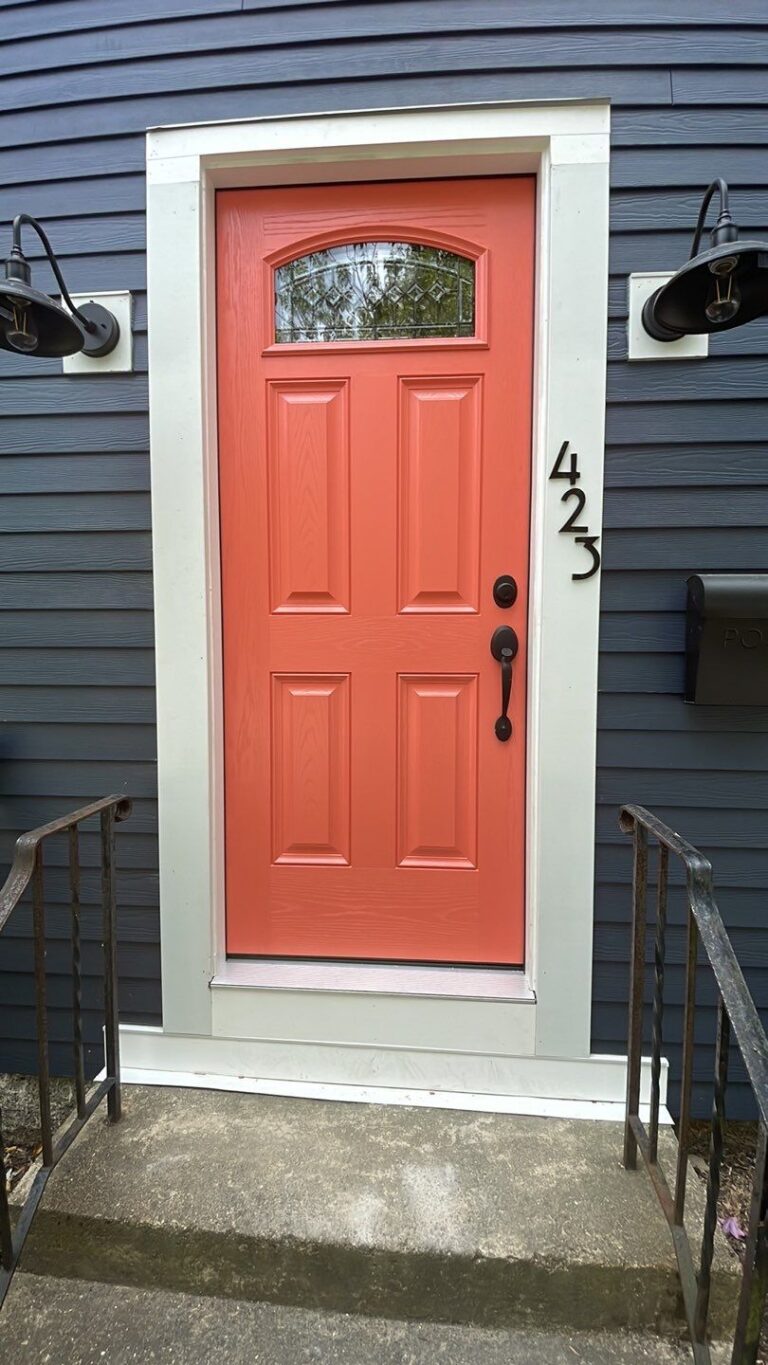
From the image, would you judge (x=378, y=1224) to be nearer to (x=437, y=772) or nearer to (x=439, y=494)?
(x=437, y=772)

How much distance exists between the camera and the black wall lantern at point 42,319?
158 cm

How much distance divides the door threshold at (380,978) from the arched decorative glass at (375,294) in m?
1.76

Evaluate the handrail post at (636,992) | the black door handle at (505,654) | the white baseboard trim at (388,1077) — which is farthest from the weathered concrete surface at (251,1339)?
the black door handle at (505,654)

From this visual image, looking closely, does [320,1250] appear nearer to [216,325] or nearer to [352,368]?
[352,368]

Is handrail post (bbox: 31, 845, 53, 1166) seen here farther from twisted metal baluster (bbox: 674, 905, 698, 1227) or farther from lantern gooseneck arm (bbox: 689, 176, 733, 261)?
lantern gooseneck arm (bbox: 689, 176, 733, 261)

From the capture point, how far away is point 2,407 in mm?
1948

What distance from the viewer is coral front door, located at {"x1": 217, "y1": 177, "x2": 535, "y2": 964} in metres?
1.85

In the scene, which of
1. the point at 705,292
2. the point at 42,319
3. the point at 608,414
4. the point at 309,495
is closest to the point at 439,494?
the point at 309,495

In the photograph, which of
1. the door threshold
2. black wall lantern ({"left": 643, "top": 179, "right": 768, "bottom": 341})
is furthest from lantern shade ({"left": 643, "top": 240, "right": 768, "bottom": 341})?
the door threshold

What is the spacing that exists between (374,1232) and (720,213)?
240 centimetres

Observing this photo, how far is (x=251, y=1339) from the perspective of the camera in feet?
4.26

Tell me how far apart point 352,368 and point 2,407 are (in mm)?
1010

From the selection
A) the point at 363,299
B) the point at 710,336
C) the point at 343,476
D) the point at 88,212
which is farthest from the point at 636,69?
the point at 88,212

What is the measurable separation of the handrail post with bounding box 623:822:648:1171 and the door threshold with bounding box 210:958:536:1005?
300mm
